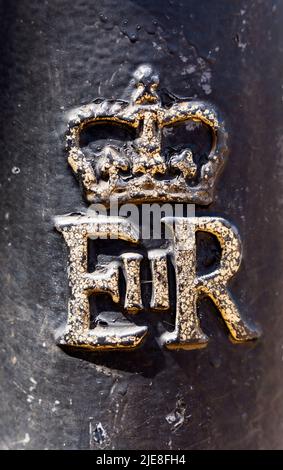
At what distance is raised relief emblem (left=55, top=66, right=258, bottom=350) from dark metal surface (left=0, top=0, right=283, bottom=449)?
0.02m

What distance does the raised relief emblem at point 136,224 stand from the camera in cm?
75

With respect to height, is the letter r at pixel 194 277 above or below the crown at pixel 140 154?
below

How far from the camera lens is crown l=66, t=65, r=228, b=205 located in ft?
2.46

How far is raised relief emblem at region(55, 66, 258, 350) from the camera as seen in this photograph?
75cm

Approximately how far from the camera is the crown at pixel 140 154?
0.75 m

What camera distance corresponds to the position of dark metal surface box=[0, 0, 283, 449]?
75cm

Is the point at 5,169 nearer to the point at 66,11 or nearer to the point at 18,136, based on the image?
the point at 18,136

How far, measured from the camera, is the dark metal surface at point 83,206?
751 millimetres

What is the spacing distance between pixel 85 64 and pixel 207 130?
0.49 feet

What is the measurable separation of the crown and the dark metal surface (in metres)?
0.02

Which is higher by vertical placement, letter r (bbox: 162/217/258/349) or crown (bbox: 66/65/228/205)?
crown (bbox: 66/65/228/205)

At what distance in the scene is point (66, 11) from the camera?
75 cm

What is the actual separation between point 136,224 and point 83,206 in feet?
0.20
